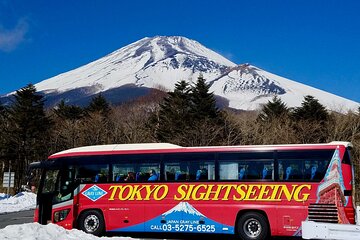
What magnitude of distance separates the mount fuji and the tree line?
8132 centimetres

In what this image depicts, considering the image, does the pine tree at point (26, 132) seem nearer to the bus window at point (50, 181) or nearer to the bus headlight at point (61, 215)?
the bus window at point (50, 181)

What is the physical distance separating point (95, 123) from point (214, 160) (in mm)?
29987

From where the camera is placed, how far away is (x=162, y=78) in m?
156

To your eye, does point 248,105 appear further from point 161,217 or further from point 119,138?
point 161,217

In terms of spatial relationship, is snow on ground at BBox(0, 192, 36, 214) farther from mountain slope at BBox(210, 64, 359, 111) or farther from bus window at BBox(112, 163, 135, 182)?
mountain slope at BBox(210, 64, 359, 111)

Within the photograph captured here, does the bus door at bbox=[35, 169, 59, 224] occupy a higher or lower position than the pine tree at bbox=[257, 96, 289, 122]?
lower

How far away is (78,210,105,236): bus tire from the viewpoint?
41.3 feet

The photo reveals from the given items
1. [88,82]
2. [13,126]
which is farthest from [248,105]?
[13,126]

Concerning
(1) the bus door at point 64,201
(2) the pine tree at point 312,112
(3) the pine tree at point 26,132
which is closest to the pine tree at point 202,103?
(2) the pine tree at point 312,112

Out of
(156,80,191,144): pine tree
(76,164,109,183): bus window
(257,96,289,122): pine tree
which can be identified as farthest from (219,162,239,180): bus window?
(257,96,289,122): pine tree

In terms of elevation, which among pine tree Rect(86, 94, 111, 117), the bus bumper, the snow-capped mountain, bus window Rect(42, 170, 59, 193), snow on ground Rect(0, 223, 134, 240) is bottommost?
snow on ground Rect(0, 223, 134, 240)

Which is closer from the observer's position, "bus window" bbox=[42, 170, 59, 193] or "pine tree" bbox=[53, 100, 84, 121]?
"bus window" bbox=[42, 170, 59, 193]

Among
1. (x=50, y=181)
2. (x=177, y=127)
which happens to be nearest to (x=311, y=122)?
(x=177, y=127)

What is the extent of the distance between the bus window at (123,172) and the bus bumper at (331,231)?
5.03 m
